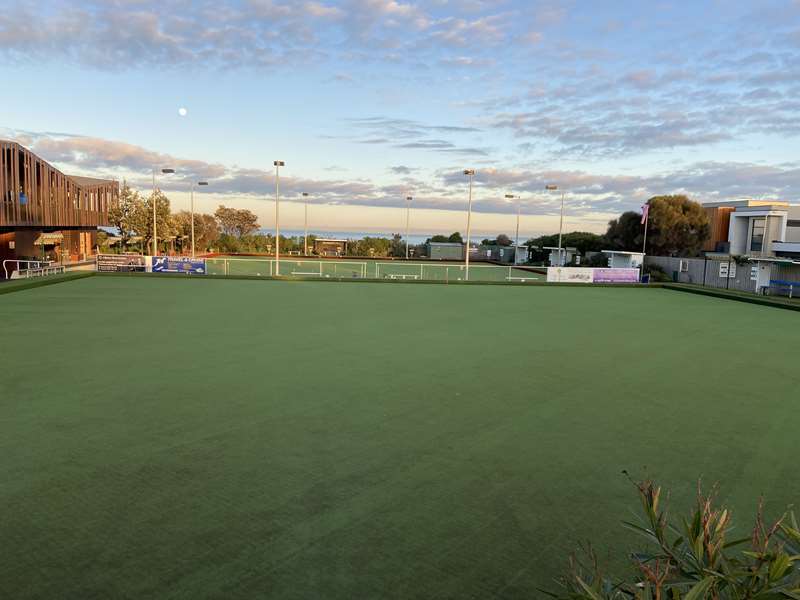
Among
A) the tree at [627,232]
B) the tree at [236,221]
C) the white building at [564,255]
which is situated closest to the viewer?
the tree at [627,232]

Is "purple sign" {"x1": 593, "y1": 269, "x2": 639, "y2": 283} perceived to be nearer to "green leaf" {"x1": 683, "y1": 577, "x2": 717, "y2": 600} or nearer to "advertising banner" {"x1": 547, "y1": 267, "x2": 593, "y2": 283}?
"advertising banner" {"x1": 547, "y1": 267, "x2": 593, "y2": 283}

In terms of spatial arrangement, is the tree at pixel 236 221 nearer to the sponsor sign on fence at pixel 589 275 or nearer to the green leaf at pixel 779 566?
the sponsor sign on fence at pixel 589 275

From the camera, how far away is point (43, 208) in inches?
1367

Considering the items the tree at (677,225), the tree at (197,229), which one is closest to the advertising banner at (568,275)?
the tree at (677,225)

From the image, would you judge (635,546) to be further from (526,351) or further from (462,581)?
(526,351)

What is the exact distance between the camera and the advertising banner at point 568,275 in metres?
32.5

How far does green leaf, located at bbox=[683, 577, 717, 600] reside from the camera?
6.65 feet

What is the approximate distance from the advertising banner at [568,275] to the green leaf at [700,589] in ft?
102

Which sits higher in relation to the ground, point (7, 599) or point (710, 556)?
point (710, 556)

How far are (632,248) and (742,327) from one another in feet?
133

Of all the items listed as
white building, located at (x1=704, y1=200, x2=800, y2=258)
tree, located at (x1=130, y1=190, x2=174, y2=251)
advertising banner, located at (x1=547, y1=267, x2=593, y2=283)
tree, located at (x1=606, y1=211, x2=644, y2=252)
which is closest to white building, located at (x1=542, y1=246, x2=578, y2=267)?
tree, located at (x1=606, y1=211, x2=644, y2=252)

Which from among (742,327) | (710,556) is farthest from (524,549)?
(742,327)

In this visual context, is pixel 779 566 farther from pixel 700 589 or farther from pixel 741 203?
pixel 741 203

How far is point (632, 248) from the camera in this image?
55781 mm
